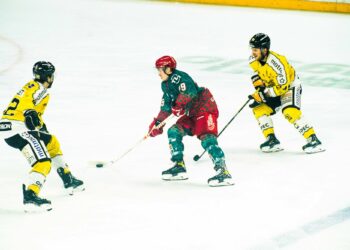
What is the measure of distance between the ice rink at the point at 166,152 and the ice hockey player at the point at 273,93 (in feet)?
0.60

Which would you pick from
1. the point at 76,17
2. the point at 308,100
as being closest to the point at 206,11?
the point at 76,17

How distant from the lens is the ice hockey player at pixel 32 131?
208 inches

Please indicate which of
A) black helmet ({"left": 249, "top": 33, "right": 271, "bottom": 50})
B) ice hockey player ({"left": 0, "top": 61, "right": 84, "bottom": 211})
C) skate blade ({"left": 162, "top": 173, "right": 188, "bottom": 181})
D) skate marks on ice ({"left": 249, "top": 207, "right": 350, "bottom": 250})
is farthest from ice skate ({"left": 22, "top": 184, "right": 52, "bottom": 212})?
black helmet ({"left": 249, "top": 33, "right": 271, "bottom": 50})

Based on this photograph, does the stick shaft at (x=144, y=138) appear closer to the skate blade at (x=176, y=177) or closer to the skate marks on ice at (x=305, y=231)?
the skate blade at (x=176, y=177)

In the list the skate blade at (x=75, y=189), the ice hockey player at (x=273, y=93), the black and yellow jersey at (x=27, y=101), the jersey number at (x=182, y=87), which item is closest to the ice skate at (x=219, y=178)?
the jersey number at (x=182, y=87)

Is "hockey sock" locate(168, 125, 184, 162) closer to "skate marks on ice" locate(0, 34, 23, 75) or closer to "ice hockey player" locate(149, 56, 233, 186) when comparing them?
"ice hockey player" locate(149, 56, 233, 186)

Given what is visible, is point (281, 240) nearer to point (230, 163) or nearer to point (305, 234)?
point (305, 234)

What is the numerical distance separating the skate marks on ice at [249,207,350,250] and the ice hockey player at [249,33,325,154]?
1610 millimetres

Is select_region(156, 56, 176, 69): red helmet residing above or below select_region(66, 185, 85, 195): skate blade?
above

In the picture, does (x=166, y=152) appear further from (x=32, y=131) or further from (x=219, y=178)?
(x=32, y=131)

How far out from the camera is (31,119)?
17.4 feet

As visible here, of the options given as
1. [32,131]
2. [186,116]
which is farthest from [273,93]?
[32,131]

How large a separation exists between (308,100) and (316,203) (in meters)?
3.86

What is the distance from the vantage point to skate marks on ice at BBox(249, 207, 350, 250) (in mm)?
4730
